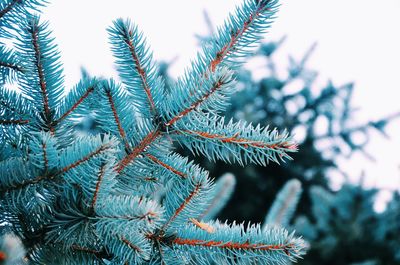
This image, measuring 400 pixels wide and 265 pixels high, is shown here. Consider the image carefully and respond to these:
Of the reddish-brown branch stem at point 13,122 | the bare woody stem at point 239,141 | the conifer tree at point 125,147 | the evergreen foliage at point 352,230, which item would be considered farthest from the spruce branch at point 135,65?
the evergreen foliage at point 352,230

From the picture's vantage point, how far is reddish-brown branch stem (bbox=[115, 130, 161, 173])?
35.4 inches

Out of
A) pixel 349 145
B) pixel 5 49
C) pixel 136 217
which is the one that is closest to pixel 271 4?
pixel 136 217

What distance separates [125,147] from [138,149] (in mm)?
28

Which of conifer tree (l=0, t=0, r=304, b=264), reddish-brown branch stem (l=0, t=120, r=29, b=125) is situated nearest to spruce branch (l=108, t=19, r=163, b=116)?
conifer tree (l=0, t=0, r=304, b=264)

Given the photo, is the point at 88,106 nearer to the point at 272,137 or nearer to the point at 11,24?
the point at 11,24

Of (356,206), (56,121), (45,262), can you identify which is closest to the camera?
(45,262)

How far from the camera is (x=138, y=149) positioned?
92 centimetres

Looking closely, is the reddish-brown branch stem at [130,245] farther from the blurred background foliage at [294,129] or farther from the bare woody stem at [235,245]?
the blurred background foliage at [294,129]

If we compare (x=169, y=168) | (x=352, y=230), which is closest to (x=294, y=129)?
(x=352, y=230)

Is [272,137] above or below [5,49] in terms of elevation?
below

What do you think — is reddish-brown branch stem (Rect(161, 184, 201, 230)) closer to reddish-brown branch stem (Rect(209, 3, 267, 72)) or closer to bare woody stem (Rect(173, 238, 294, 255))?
bare woody stem (Rect(173, 238, 294, 255))

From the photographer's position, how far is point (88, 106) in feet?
3.28

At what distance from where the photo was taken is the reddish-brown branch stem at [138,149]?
0.90 m

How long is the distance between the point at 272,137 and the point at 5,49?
61 cm
